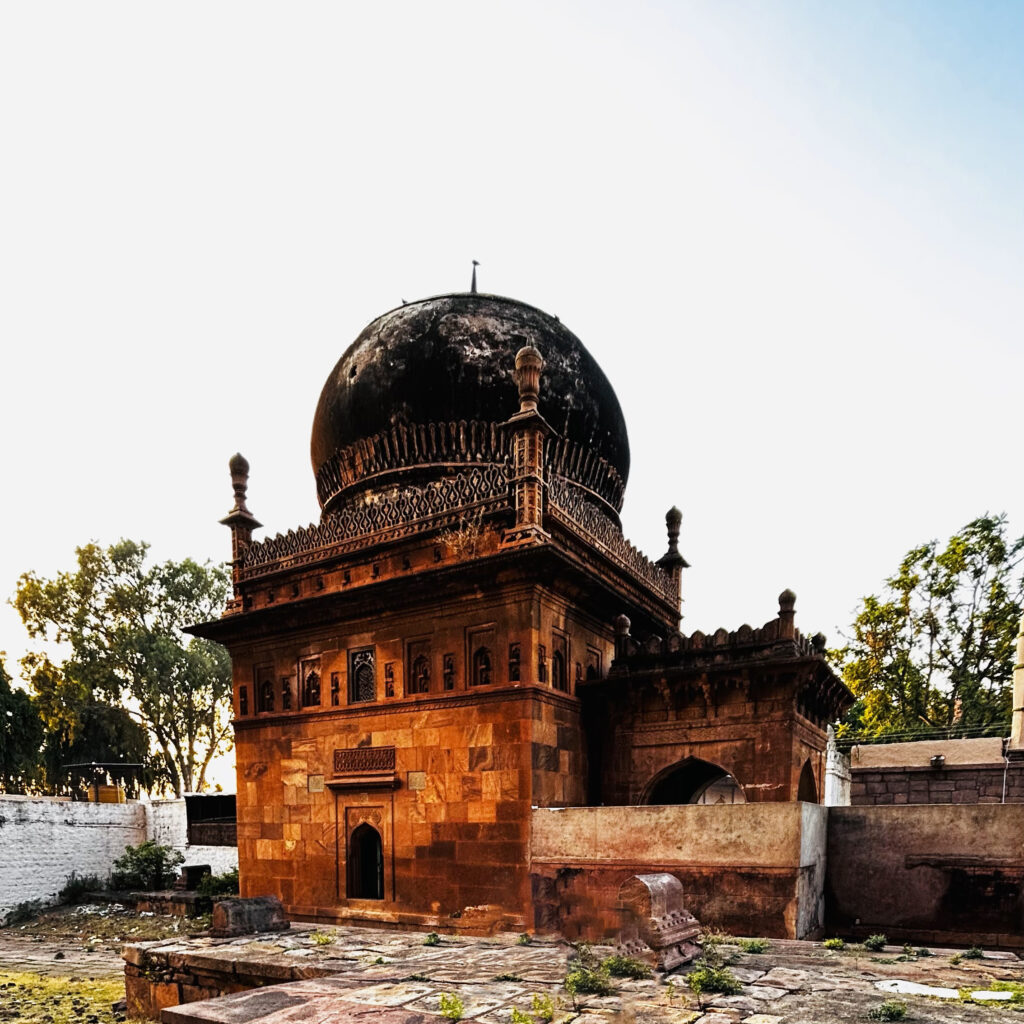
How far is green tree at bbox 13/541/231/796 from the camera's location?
27.3m

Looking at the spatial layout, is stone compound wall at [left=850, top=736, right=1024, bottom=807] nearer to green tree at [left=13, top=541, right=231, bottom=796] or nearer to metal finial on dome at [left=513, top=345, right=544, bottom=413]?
metal finial on dome at [left=513, top=345, right=544, bottom=413]

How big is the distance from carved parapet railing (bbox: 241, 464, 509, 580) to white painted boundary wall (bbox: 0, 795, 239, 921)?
10035mm

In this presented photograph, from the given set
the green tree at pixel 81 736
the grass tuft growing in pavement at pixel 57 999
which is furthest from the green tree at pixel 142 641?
the grass tuft growing in pavement at pixel 57 999

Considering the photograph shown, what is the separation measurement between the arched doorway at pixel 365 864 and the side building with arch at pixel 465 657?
29mm

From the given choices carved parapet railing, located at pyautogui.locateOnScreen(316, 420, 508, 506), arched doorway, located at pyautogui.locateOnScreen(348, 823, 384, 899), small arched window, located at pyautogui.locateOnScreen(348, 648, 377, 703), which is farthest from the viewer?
carved parapet railing, located at pyautogui.locateOnScreen(316, 420, 508, 506)

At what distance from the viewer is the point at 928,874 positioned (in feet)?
29.1

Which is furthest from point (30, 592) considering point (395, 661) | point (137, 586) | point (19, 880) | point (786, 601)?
point (786, 601)

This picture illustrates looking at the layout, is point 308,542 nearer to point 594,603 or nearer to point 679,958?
point 594,603

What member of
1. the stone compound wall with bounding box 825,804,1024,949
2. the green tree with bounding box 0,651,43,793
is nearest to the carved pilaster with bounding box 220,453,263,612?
the stone compound wall with bounding box 825,804,1024,949

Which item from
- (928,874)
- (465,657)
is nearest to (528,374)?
(465,657)

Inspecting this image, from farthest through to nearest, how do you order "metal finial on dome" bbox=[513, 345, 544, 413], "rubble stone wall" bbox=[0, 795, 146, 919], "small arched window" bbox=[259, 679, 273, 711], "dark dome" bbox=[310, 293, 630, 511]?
"rubble stone wall" bbox=[0, 795, 146, 919] < "small arched window" bbox=[259, 679, 273, 711] < "dark dome" bbox=[310, 293, 630, 511] < "metal finial on dome" bbox=[513, 345, 544, 413]

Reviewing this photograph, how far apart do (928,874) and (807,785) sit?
265cm

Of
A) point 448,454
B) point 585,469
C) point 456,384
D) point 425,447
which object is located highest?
point 456,384

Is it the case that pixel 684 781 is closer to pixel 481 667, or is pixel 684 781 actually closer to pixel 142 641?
pixel 481 667
